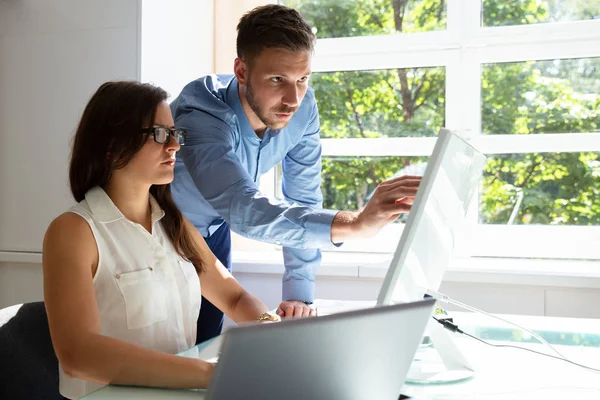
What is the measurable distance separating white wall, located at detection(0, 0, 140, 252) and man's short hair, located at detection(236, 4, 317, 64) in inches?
33.7

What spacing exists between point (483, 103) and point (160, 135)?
2.05m

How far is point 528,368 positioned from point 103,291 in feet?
2.78

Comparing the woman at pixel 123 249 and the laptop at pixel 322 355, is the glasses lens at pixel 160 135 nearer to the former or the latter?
the woman at pixel 123 249

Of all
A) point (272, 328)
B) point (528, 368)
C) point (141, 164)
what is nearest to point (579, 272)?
point (528, 368)

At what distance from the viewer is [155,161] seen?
1.56 meters

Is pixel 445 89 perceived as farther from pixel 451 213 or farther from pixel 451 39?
pixel 451 213

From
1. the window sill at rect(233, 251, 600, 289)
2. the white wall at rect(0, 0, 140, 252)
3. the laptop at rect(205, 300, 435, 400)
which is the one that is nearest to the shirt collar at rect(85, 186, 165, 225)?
the laptop at rect(205, 300, 435, 400)

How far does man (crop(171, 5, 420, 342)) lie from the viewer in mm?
1737

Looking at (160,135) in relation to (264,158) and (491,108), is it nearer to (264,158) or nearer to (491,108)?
(264,158)

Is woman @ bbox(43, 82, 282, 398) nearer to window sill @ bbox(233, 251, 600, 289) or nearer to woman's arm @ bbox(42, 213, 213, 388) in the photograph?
woman's arm @ bbox(42, 213, 213, 388)

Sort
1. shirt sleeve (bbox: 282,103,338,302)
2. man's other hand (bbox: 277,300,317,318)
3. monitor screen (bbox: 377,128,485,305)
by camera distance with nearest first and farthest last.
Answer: monitor screen (bbox: 377,128,485,305) < man's other hand (bbox: 277,300,317,318) < shirt sleeve (bbox: 282,103,338,302)

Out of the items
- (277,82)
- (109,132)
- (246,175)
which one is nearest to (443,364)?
(246,175)

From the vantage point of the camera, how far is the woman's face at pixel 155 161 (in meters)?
1.55

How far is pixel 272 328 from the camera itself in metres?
0.65
